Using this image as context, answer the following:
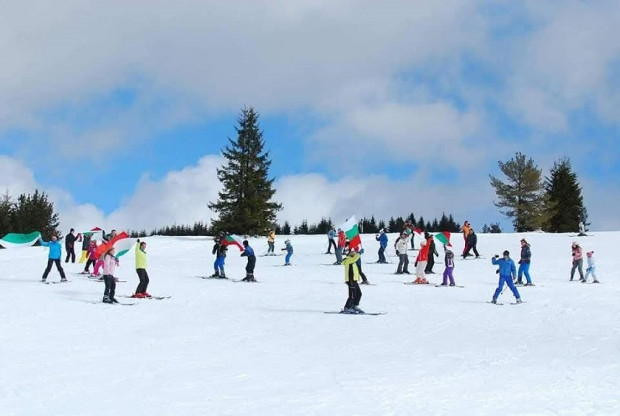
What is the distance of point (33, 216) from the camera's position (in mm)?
69938

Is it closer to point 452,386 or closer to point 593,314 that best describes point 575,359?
point 452,386

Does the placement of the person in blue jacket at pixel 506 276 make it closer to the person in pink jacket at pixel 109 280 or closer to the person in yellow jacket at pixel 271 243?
the person in pink jacket at pixel 109 280

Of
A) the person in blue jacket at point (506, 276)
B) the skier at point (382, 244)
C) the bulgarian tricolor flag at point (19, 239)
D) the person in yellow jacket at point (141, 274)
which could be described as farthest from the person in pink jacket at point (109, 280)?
the skier at point (382, 244)

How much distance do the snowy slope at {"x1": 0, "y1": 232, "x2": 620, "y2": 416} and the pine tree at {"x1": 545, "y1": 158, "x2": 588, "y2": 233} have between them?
49.7 metres

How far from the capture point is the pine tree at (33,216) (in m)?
69.1

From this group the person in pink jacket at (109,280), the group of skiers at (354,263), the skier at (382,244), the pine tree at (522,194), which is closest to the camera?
the group of skiers at (354,263)

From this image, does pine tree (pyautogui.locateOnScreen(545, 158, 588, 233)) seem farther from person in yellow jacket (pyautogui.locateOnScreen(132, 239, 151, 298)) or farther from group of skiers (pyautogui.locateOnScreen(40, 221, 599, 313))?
person in yellow jacket (pyautogui.locateOnScreen(132, 239, 151, 298))

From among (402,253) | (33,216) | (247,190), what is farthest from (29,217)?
(402,253)

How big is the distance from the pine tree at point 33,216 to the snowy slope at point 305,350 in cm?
4636

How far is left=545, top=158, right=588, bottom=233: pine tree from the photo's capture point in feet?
238

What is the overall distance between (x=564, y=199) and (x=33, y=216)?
199 ft

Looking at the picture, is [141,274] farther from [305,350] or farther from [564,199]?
[564,199]

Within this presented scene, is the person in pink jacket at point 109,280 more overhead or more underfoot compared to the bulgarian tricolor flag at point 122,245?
more underfoot

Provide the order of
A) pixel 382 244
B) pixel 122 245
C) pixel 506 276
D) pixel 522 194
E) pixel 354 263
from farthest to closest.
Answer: pixel 522 194 < pixel 382 244 < pixel 122 245 < pixel 506 276 < pixel 354 263
